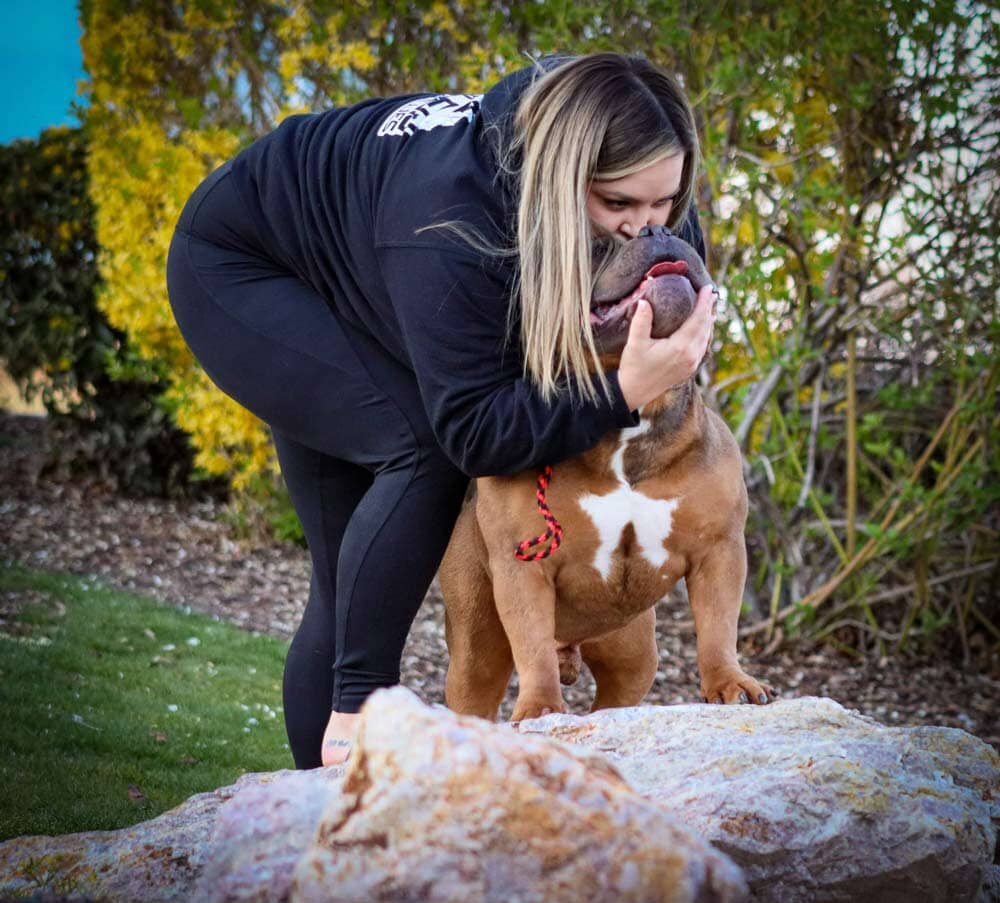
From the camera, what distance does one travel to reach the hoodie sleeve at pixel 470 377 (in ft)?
8.41

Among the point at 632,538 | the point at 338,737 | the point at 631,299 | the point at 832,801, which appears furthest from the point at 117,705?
the point at 832,801

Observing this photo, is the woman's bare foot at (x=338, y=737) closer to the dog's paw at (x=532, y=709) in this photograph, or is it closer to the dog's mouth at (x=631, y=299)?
the dog's paw at (x=532, y=709)

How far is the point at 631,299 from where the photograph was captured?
2.64 m

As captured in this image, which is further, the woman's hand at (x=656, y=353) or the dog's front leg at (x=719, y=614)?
the dog's front leg at (x=719, y=614)

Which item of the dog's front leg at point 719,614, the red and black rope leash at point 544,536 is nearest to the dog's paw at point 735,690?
the dog's front leg at point 719,614

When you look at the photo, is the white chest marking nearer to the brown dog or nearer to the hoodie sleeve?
Answer: the brown dog

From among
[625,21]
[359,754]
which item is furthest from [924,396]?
[359,754]

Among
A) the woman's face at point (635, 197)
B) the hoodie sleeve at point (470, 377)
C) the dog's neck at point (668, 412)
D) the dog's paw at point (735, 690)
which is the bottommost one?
the dog's paw at point (735, 690)

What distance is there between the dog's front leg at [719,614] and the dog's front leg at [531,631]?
1.19 feet

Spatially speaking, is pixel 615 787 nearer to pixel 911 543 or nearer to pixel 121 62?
pixel 911 543

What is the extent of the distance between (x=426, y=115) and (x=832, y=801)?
5.74ft

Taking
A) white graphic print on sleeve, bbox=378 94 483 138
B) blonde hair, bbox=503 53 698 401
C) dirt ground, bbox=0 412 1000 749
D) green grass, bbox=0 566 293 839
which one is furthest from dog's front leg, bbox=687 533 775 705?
dirt ground, bbox=0 412 1000 749

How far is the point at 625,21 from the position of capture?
5.86 meters

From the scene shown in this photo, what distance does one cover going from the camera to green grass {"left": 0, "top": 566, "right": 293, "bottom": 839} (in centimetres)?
351
